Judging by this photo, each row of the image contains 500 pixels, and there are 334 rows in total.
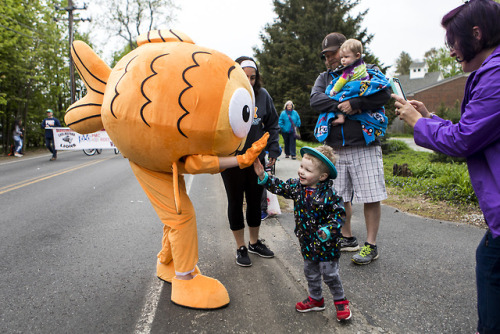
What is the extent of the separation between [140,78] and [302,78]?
71.8ft

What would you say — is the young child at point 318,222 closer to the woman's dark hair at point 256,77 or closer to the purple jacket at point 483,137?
the purple jacket at point 483,137

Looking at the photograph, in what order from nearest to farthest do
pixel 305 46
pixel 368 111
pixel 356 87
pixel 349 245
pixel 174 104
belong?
pixel 174 104
pixel 356 87
pixel 368 111
pixel 349 245
pixel 305 46

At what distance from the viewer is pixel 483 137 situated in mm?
1489

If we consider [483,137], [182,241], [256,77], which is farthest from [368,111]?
[182,241]

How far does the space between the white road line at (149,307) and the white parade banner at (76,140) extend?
42.9ft

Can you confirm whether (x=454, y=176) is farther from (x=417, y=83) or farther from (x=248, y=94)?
(x=417, y=83)

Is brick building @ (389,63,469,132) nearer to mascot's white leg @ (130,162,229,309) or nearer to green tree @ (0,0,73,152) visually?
green tree @ (0,0,73,152)

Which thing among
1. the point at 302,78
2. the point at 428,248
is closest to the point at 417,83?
the point at 302,78

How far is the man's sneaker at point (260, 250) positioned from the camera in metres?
3.40

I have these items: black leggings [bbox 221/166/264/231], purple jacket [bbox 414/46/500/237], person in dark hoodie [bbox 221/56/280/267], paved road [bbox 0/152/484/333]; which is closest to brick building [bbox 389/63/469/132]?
paved road [bbox 0/152/484/333]

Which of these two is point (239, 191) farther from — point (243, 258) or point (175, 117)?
point (175, 117)

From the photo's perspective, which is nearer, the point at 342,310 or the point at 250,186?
the point at 342,310

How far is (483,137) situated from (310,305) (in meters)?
1.65

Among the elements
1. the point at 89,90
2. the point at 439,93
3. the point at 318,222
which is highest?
the point at 439,93
